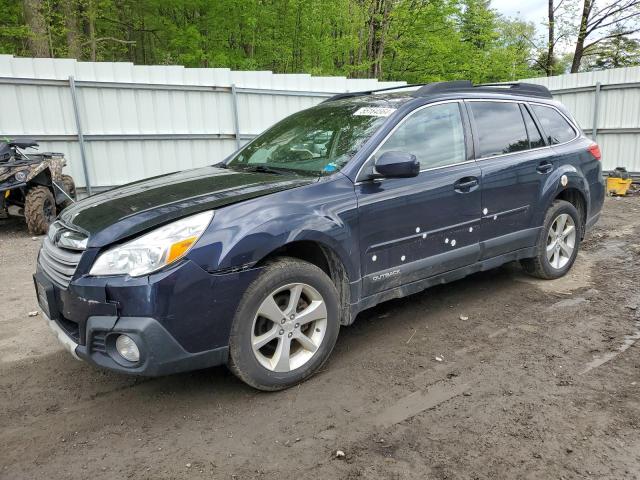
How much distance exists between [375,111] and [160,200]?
5.65ft

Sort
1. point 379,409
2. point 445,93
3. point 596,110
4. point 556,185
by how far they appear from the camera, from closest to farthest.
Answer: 1. point 379,409
2. point 445,93
3. point 556,185
4. point 596,110

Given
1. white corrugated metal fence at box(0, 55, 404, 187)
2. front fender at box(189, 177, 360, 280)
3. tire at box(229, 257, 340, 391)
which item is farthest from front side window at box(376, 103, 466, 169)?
white corrugated metal fence at box(0, 55, 404, 187)

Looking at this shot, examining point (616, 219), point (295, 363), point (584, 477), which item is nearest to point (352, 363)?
point (295, 363)

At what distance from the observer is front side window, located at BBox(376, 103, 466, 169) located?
12.0 ft

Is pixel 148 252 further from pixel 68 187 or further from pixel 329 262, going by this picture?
pixel 68 187

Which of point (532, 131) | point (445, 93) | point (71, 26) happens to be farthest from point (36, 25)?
point (532, 131)

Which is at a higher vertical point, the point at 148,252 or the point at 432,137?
the point at 432,137

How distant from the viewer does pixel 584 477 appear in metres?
2.24

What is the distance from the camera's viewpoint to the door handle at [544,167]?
456 centimetres

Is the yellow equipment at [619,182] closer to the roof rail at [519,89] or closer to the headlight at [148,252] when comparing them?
the roof rail at [519,89]

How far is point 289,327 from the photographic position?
2.98 meters

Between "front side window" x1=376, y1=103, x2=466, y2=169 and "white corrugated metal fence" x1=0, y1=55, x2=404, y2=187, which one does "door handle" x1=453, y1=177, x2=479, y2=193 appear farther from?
"white corrugated metal fence" x1=0, y1=55, x2=404, y2=187

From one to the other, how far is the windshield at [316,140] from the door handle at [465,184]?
76 cm

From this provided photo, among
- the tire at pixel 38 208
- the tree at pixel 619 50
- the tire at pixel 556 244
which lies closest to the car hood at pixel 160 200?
the tire at pixel 556 244
